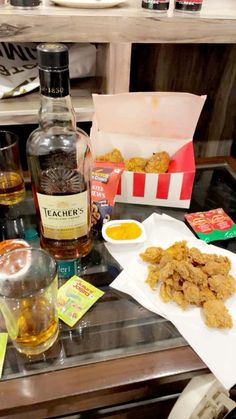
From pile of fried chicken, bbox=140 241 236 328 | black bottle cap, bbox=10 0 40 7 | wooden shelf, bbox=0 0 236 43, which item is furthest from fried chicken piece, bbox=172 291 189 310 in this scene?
black bottle cap, bbox=10 0 40 7

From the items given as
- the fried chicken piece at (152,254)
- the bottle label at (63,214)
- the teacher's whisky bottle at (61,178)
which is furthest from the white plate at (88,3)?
the fried chicken piece at (152,254)

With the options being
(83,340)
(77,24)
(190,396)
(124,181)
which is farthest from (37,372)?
(77,24)

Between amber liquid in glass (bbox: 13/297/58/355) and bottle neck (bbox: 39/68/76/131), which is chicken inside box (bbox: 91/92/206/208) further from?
amber liquid in glass (bbox: 13/297/58/355)

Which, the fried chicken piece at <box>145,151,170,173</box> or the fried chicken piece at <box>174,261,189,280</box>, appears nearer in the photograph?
the fried chicken piece at <box>174,261,189,280</box>

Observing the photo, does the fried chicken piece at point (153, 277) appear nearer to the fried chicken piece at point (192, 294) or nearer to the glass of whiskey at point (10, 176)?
the fried chicken piece at point (192, 294)

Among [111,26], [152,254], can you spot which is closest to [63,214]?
[152,254]

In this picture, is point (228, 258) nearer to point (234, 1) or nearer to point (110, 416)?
point (110, 416)

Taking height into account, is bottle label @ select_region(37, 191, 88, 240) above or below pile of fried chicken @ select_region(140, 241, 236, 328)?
above
